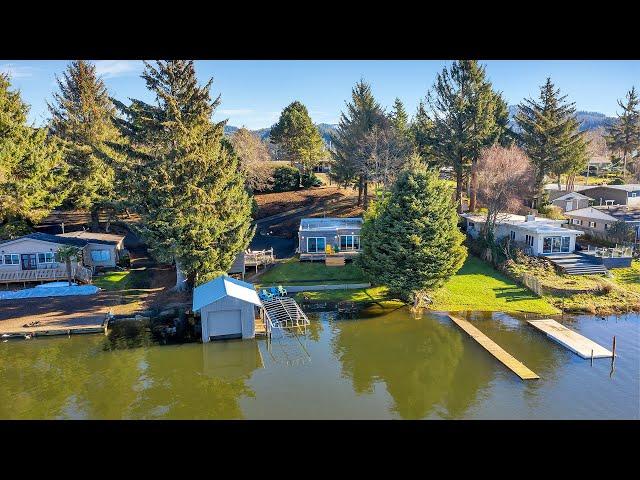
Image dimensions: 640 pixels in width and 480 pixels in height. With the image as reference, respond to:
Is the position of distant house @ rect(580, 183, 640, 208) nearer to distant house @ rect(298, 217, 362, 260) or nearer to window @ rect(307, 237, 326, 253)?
distant house @ rect(298, 217, 362, 260)

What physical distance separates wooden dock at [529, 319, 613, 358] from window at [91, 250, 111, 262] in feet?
81.5

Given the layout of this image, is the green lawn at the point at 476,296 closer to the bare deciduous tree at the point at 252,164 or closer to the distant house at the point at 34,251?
the distant house at the point at 34,251

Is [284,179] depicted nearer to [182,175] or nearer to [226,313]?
[182,175]

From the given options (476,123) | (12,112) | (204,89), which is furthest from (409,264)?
(12,112)

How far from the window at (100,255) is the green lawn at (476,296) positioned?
13.6 m

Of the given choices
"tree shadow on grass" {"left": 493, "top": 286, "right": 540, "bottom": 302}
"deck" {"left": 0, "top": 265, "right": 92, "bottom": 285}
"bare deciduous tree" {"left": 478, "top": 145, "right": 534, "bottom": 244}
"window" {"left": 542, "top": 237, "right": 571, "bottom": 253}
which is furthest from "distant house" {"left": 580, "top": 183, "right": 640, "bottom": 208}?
"deck" {"left": 0, "top": 265, "right": 92, "bottom": 285}

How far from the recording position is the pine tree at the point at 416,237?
2220 cm

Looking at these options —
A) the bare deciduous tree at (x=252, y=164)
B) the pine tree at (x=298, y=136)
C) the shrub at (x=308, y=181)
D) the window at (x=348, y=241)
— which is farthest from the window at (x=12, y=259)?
the pine tree at (x=298, y=136)

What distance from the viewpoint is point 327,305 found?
78.5 ft

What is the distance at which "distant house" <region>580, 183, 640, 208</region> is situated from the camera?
4106 cm

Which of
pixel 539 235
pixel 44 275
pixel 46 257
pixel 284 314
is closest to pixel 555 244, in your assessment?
pixel 539 235
